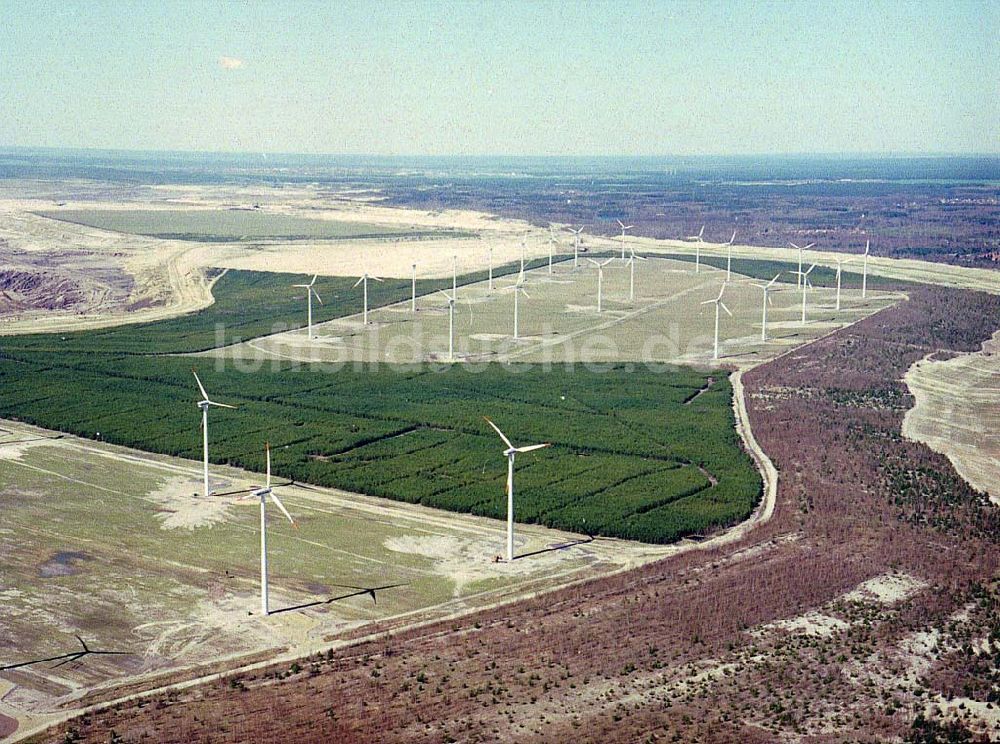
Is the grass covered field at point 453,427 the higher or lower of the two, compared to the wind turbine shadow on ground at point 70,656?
higher

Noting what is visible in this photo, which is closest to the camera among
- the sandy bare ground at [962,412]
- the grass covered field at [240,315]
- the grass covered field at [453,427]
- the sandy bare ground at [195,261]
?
the grass covered field at [453,427]

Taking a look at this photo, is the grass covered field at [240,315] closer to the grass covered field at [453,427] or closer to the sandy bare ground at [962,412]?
the grass covered field at [453,427]

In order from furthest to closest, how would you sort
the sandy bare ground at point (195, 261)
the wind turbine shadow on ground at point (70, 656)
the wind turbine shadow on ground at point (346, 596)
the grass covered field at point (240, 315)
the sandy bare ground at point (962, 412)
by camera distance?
the sandy bare ground at point (195, 261)
the grass covered field at point (240, 315)
the sandy bare ground at point (962, 412)
the wind turbine shadow on ground at point (346, 596)
the wind turbine shadow on ground at point (70, 656)

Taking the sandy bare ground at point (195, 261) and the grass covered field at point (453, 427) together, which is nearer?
the grass covered field at point (453, 427)

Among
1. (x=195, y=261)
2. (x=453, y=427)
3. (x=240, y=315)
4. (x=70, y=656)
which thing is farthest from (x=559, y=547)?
(x=195, y=261)

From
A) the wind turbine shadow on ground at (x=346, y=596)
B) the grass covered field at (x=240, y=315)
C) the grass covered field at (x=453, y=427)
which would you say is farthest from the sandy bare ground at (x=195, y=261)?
the wind turbine shadow on ground at (x=346, y=596)

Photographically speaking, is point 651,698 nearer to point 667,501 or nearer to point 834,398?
point 667,501
